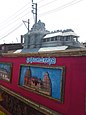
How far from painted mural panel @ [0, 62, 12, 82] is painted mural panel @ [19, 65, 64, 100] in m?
2.18

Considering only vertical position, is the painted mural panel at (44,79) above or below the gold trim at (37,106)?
above

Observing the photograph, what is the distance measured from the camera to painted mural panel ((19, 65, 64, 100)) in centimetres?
646

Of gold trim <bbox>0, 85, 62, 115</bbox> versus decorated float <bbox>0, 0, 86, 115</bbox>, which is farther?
gold trim <bbox>0, 85, 62, 115</bbox>

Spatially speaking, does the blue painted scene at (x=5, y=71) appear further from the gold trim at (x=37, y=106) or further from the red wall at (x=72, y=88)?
the red wall at (x=72, y=88)

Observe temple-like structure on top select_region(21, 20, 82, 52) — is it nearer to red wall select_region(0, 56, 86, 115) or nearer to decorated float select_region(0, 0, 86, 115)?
decorated float select_region(0, 0, 86, 115)

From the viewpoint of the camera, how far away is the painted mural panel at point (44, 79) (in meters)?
6.46

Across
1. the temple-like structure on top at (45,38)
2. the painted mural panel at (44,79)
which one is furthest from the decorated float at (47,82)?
the temple-like structure on top at (45,38)

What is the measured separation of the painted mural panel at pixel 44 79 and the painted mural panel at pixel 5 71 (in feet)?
7.14

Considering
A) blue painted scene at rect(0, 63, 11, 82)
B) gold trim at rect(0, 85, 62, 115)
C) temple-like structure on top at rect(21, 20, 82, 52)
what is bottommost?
gold trim at rect(0, 85, 62, 115)

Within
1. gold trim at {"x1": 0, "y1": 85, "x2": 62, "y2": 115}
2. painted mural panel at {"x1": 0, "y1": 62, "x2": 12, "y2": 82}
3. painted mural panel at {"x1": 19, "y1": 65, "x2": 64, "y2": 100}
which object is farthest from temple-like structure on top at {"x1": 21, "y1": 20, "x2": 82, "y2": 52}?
painted mural panel at {"x1": 19, "y1": 65, "x2": 64, "y2": 100}

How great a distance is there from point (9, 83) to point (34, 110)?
11.8 feet

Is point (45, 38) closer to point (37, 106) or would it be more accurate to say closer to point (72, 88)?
point (37, 106)

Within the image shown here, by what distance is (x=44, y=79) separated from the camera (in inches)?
287

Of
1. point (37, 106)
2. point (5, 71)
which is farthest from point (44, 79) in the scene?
point (5, 71)
